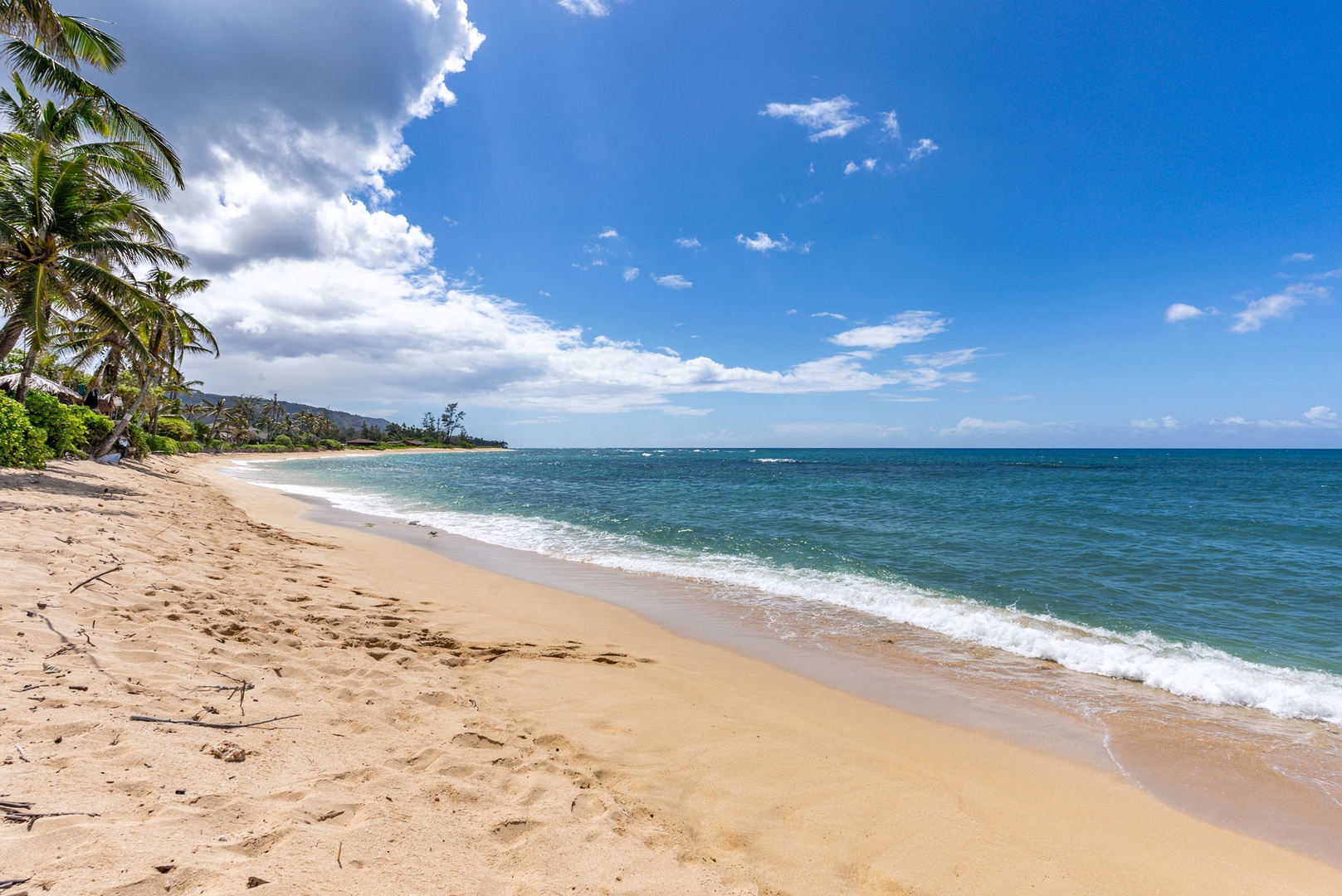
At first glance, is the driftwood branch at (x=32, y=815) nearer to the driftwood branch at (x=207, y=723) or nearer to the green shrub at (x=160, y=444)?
the driftwood branch at (x=207, y=723)

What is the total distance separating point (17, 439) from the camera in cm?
1315

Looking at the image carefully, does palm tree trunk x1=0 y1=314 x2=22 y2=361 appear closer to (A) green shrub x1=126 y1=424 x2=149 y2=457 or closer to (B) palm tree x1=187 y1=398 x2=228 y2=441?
(A) green shrub x1=126 y1=424 x2=149 y2=457

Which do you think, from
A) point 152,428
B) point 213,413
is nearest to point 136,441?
point 152,428

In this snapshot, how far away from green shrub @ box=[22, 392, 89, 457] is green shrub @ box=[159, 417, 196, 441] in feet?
114

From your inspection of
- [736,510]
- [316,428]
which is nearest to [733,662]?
[736,510]

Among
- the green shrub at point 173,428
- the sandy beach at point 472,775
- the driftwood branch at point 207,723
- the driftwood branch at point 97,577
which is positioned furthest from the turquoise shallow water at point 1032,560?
the green shrub at point 173,428

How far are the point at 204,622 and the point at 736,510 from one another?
20052 millimetres

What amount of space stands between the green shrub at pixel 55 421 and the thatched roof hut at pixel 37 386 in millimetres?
1251

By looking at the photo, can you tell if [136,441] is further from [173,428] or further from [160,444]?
[173,428]

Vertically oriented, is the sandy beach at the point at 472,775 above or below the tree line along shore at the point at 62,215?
below

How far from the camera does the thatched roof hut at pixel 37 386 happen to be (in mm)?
18328

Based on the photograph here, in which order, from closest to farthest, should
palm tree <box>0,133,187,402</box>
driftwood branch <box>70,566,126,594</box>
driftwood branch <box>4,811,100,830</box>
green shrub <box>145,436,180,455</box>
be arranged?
1. driftwood branch <box>4,811,100,830</box>
2. driftwood branch <box>70,566,126,594</box>
3. palm tree <box>0,133,187,402</box>
4. green shrub <box>145,436,180,455</box>

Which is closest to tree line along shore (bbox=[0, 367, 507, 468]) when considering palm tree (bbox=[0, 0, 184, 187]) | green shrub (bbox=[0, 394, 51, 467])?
green shrub (bbox=[0, 394, 51, 467])

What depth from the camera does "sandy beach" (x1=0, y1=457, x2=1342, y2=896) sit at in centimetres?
275
